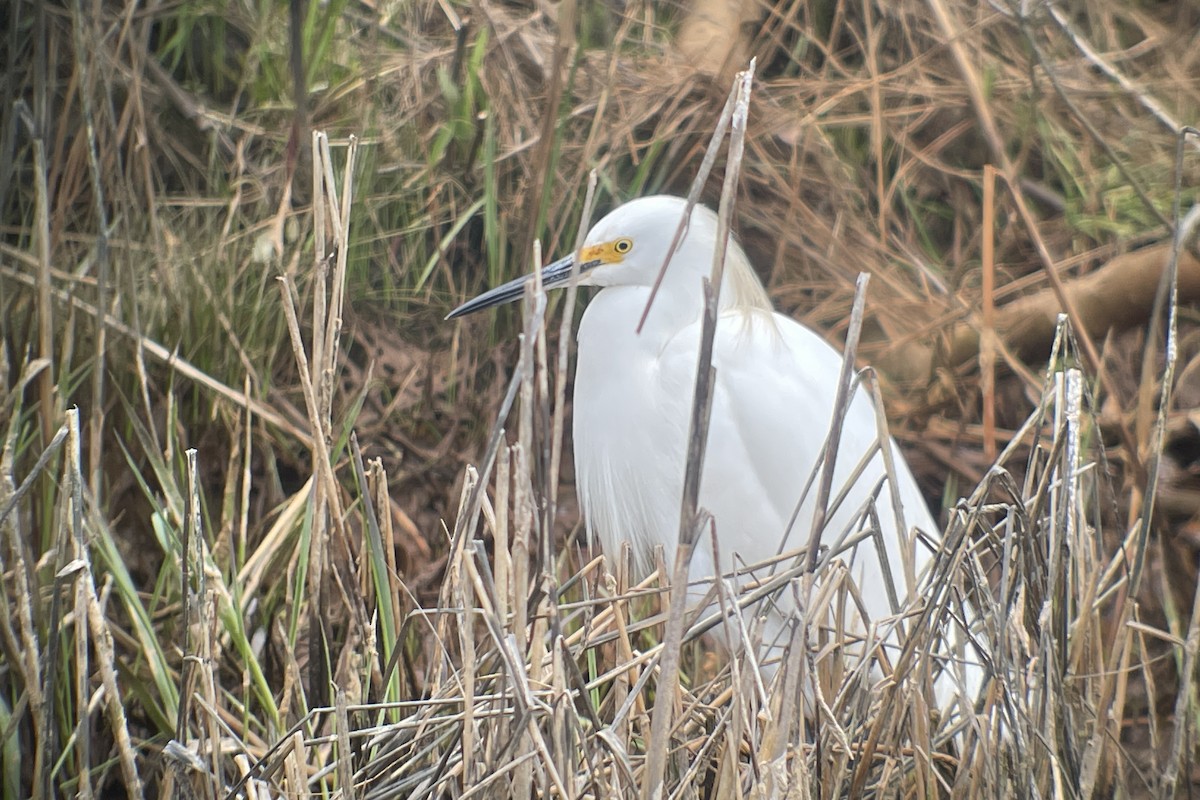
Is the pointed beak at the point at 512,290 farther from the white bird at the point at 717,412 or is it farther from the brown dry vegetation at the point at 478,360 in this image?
the brown dry vegetation at the point at 478,360

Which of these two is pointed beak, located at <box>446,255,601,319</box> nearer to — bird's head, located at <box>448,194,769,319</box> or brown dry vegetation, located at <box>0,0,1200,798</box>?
bird's head, located at <box>448,194,769,319</box>

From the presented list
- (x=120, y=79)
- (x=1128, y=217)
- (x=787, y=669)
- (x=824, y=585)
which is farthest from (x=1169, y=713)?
(x=120, y=79)

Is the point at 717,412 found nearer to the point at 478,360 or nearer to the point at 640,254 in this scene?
the point at 640,254

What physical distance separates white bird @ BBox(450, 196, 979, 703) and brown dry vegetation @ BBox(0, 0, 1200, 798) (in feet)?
0.71

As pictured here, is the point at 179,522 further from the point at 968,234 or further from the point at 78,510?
the point at 968,234

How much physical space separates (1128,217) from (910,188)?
569mm

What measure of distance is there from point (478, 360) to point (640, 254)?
815mm

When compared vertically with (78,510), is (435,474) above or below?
below

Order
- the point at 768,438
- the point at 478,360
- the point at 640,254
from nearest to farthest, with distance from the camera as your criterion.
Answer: the point at 640,254, the point at 768,438, the point at 478,360

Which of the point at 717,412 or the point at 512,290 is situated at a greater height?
the point at 512,290

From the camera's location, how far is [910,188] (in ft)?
10.6

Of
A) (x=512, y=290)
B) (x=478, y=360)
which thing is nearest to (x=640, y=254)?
(x=512, y=290)

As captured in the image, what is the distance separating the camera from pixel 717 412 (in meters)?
2.11

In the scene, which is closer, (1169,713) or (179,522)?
(179,522)
